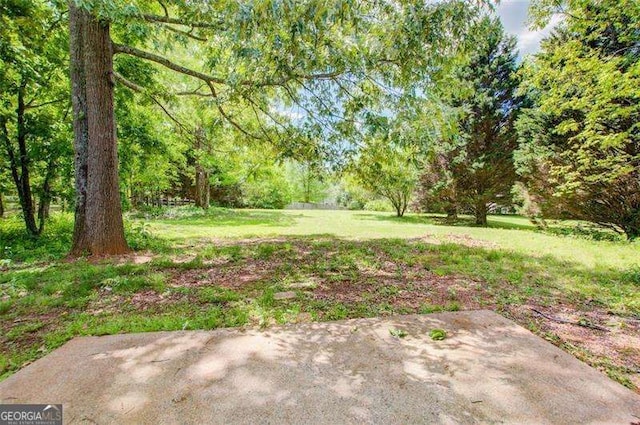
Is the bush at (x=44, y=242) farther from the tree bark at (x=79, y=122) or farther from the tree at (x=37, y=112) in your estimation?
the tree bark at (x=79, y=122)

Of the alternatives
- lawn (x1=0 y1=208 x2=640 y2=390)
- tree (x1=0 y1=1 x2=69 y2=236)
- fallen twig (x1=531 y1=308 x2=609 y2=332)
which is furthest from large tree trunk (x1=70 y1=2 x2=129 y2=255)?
fallen twig (x1=531 y1=308 x2=609 y2=332)

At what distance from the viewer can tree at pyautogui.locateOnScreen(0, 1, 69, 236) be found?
18.7 ft

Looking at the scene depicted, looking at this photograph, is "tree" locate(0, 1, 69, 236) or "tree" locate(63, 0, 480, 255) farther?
"tree" locate(0, 1, 69, 236)

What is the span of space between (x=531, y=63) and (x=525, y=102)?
4.96m

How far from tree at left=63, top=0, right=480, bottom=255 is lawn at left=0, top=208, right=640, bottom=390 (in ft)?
4.30

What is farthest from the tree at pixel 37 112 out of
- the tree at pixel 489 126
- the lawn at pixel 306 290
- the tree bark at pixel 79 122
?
the tree at pixel 489 126

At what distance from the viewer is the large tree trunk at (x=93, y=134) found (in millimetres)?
4805

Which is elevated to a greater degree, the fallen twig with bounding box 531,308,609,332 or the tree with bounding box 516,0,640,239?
the tree with bounding box 516,0,640,239

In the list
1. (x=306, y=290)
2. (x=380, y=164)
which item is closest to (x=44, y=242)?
(x=306, y=290)

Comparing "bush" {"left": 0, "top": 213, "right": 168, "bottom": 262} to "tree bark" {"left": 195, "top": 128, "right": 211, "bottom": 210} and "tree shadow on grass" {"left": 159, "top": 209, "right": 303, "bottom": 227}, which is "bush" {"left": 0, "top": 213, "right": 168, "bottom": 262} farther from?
"tree bark" {"left": 195, "top": 128, "right": 211, "bottom": 210}

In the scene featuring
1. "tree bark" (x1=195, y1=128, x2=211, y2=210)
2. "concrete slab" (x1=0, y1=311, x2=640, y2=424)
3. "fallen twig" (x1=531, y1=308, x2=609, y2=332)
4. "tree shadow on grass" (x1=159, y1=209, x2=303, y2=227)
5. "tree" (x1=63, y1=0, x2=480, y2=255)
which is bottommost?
"fallen twig" (x1=531, y1=308, x2=609, y2=332)

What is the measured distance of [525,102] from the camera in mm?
11727

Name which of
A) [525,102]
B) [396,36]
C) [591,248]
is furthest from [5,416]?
[525,102]

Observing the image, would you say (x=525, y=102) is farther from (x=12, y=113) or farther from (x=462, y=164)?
(x=12, y=113)
